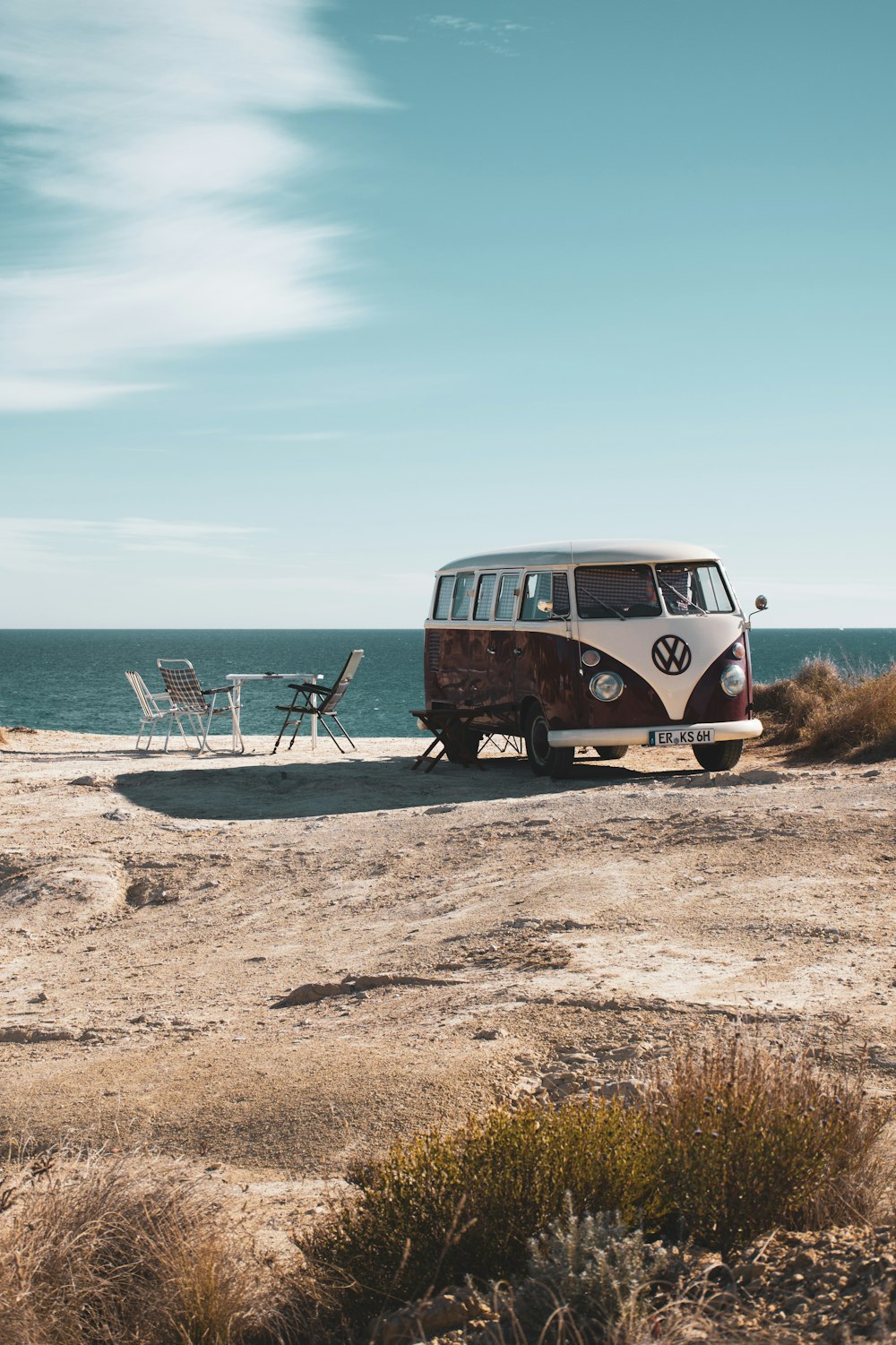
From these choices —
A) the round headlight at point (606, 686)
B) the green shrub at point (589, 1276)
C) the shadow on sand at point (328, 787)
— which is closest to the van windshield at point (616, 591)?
the round headlight at point (606, 686)

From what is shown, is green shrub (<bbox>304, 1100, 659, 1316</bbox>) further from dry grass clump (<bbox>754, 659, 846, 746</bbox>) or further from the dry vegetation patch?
dry grass clump (<bbox>754, 659, 846, 746</bbox>)

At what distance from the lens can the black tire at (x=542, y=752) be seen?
1252cm

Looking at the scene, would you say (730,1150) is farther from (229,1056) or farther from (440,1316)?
(229,1056)

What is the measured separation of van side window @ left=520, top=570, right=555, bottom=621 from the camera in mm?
12633

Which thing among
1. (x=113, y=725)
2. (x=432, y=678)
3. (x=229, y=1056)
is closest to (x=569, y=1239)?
(x=229, y=1056)

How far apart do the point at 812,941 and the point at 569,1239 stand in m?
3.53

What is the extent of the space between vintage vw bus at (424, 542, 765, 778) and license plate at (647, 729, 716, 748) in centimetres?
1

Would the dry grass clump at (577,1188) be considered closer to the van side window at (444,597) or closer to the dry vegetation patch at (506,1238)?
the dry vegetation patch at (506,1238)

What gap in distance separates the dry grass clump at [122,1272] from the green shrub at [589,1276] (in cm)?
74

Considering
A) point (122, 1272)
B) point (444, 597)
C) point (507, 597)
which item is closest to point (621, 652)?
point (507, 597)

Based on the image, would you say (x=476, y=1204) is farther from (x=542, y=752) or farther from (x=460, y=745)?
(x=460, y=745)

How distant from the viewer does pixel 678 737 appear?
12.3m

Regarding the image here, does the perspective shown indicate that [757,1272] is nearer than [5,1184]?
Yes

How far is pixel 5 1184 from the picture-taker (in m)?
3.89
